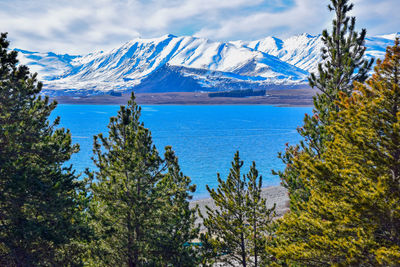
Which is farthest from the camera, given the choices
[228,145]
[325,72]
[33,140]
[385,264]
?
[228,145]

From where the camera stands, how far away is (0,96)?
14320mm

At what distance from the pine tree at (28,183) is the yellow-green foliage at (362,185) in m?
9.89

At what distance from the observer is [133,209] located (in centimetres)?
1450

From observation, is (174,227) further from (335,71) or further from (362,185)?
(335,71)

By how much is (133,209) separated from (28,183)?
4652mm

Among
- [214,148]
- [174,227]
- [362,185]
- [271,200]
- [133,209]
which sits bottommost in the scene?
[271,200]

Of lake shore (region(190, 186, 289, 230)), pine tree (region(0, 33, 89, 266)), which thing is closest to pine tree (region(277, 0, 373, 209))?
pine tree (region(0, 33, 89, 266))

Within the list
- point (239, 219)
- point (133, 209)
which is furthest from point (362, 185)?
point (133, 209)

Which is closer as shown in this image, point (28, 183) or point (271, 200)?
point (28, 183)

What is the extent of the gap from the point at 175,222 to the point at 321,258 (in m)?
7.23

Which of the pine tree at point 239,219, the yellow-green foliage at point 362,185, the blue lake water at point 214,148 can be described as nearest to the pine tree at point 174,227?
the pine tree at point 239,219

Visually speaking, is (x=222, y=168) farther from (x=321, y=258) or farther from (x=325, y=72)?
(x=321, y=258)

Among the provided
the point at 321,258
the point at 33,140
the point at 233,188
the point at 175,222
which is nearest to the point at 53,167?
the point at 33,140

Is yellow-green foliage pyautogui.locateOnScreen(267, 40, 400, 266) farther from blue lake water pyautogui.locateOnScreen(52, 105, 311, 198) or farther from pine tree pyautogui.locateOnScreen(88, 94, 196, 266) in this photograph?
blue lake water pyautogui.locateOnScreen(52, 105, 311, 198)
